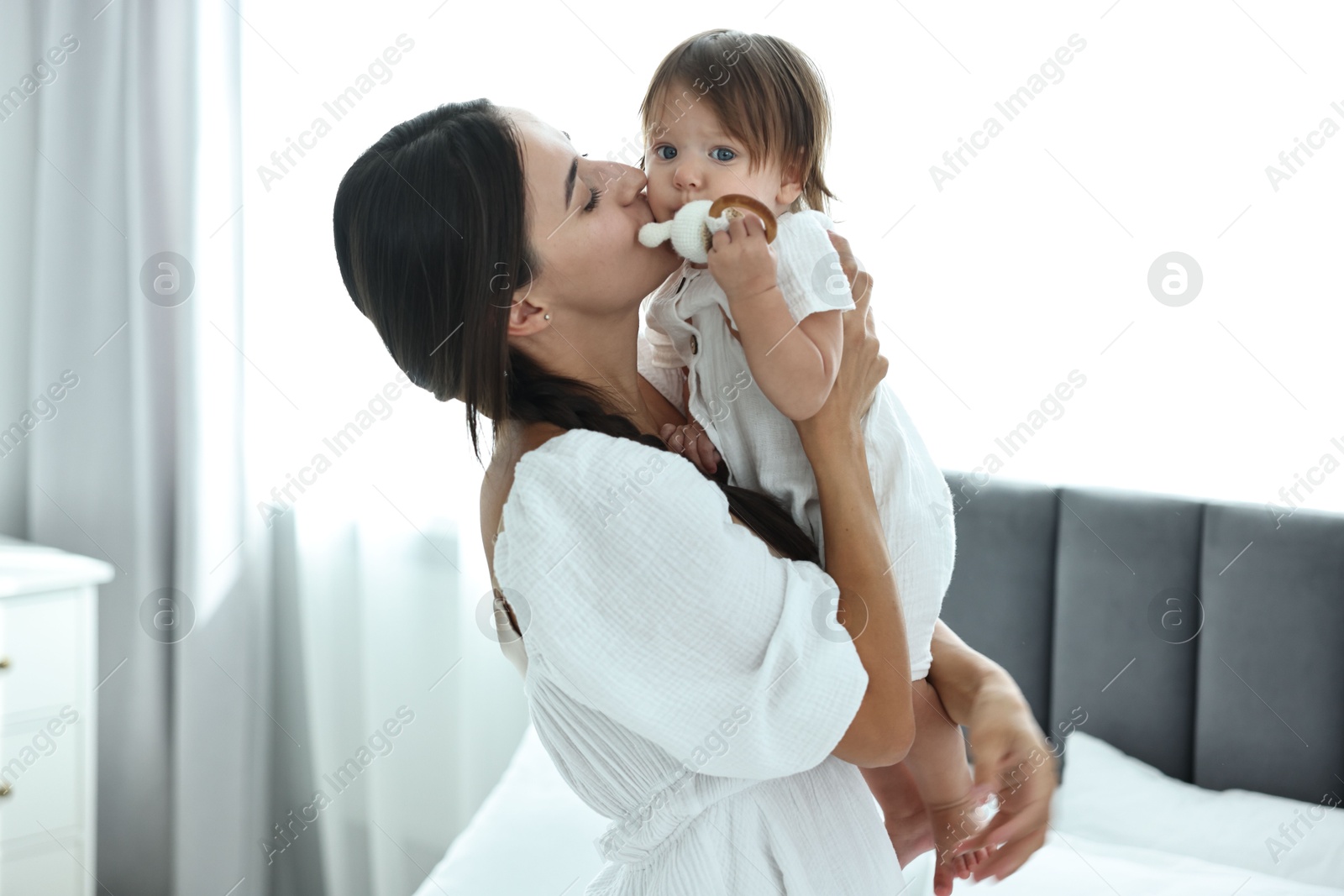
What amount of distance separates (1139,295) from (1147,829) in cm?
87

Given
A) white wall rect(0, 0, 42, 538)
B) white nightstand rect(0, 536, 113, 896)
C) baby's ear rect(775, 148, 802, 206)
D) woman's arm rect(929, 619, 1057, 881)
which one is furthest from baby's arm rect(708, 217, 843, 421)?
white wall rect(0, 0, 42, 538)

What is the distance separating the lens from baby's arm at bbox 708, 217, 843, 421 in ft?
2.94

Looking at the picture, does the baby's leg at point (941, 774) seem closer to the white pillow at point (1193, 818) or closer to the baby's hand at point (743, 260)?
the baby's hand at point (743, 260)

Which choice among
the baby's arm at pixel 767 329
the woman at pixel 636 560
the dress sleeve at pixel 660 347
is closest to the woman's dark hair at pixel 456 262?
the woman at pixel 636 560

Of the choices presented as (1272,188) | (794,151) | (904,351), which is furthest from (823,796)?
(1272,188)

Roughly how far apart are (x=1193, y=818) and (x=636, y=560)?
122cm

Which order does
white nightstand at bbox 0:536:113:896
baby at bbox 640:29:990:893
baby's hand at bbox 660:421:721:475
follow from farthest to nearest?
white nightstand at bbox 0:536:113:896, baby's hand at bbox 660:421:721:475, baby at bbox 640:29:990:893

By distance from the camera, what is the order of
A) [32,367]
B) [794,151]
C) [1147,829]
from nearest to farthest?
[794,151], [1147,829], [32,367]

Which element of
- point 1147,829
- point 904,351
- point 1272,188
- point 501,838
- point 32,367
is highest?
point 1272,188

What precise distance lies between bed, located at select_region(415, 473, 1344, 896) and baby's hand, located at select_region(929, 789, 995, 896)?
431 millimetres

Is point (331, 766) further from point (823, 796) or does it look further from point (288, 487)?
point (823, 796)

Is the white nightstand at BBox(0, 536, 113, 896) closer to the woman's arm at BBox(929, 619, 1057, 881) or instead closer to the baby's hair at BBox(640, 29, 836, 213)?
the baby's hair at BBox(640, 29, 836, 213)

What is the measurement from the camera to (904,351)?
1909mm

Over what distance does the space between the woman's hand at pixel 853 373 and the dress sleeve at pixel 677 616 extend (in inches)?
5.5
